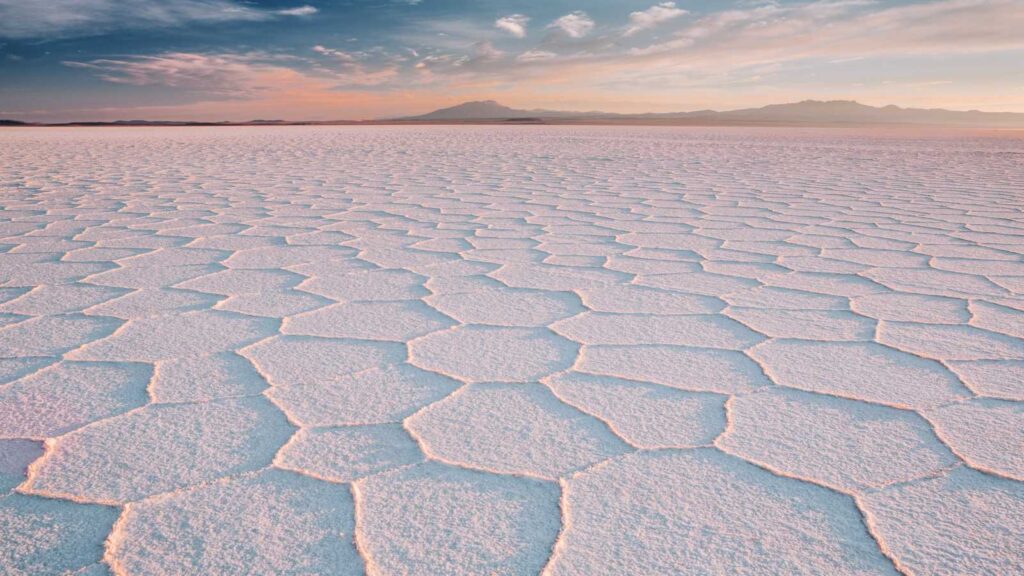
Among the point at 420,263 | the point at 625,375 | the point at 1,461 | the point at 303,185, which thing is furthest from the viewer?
the point at 303,185

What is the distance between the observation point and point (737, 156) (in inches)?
349

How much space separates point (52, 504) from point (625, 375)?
949 millimetres

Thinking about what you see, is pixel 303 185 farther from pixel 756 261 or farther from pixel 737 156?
pixel 737 156

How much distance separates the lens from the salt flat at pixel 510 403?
3.02 ft

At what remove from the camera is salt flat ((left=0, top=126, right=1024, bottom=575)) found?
0.92 meters

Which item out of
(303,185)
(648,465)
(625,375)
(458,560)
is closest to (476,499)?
(458,560)

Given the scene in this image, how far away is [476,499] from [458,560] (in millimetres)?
137

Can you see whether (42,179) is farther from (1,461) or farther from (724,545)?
(724,545)

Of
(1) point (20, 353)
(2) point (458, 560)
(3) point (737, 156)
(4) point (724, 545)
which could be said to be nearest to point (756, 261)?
(4) point (724, 545)

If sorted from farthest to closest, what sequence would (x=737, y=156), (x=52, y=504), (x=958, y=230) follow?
(x=737, y=156) → (x=958, y=230) → (x=52, y=504)

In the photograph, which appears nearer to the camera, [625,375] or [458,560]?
[458,560]

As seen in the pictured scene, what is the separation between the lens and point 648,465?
1103 mm

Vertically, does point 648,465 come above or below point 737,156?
above

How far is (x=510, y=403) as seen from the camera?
52.3 inches
